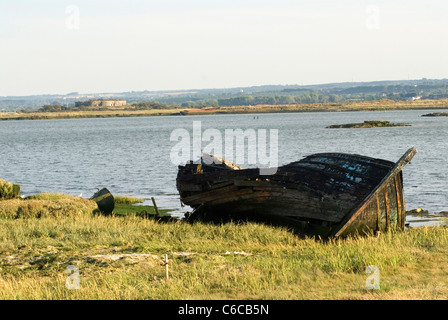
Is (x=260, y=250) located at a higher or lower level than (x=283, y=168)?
lower

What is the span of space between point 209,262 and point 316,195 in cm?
574

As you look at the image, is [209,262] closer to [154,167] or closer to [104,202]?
[104,202]

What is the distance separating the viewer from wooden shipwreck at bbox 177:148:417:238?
16.5 m

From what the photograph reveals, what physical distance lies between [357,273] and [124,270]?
453cm

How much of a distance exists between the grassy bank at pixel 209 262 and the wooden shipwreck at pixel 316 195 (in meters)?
0.96

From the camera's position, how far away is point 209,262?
495 inches

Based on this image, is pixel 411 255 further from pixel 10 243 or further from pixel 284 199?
pixel 10 243

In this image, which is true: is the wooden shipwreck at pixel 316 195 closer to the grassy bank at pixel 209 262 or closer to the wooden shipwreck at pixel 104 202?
the grassy bank at pixel 209 262

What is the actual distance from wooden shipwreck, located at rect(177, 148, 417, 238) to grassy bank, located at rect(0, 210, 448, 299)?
957 millimetres

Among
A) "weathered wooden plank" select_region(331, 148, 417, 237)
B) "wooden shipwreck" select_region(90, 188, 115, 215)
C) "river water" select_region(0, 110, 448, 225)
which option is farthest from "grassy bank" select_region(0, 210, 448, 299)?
"river water" select_region(0, 110, 448, 225)

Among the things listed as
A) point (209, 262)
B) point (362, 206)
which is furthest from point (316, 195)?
point (209, 262)
